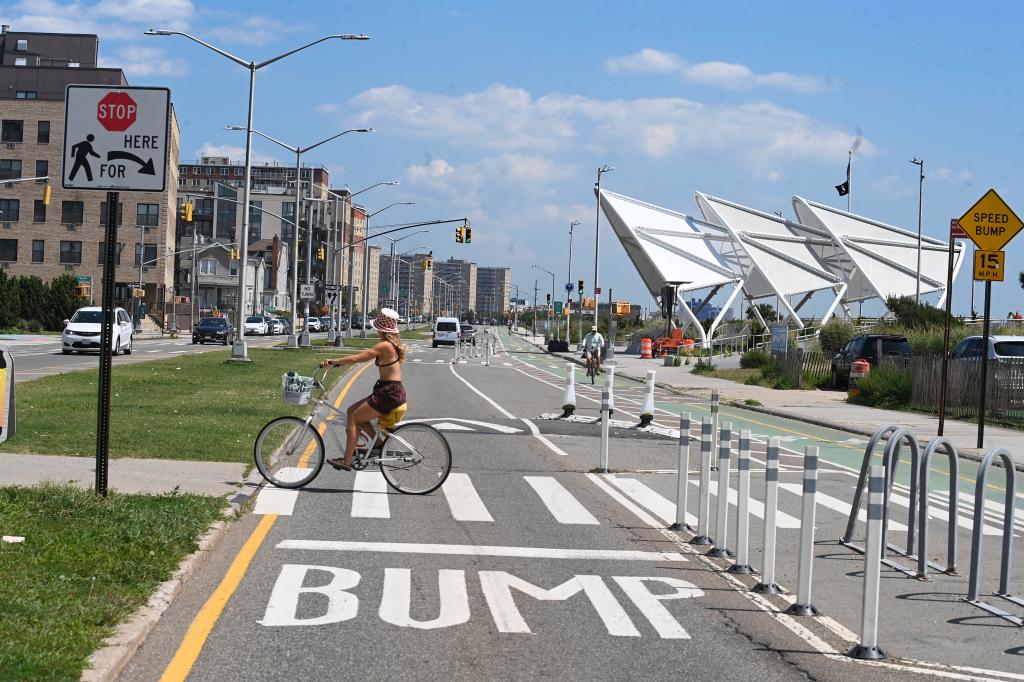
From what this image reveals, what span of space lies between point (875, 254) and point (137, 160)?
87.9 meters

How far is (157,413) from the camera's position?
757 inches

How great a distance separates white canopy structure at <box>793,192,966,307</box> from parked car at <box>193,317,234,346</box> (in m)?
47.0

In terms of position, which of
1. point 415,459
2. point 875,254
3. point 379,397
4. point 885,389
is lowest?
point 885,389

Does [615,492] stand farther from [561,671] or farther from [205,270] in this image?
[205,270]

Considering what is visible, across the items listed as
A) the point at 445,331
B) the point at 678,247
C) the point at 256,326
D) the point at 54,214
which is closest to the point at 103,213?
the point at 54,214

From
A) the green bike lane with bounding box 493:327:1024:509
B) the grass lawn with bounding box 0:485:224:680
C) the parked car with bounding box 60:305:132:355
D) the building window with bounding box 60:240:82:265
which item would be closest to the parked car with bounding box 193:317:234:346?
the parked car with bounding box 60:305:132:355

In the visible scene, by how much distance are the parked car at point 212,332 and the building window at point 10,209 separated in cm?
3397

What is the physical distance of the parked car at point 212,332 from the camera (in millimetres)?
68375

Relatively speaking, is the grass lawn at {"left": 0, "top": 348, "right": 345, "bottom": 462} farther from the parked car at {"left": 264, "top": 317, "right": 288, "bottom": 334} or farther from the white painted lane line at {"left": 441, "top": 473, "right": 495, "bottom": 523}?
the parked car at {"left": 264, "top": 317, "right": 288, "bottom": 334}

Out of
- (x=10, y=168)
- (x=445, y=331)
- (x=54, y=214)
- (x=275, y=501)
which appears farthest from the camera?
(x=54, y=214)

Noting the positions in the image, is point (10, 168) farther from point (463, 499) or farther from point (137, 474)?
point (463, 499)

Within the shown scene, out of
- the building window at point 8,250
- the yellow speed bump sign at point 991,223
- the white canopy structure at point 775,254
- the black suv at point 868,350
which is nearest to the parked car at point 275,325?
the building window at point 8,250

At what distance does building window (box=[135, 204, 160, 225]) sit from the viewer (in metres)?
98.8

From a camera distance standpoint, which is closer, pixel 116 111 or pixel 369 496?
pixel 116 111
